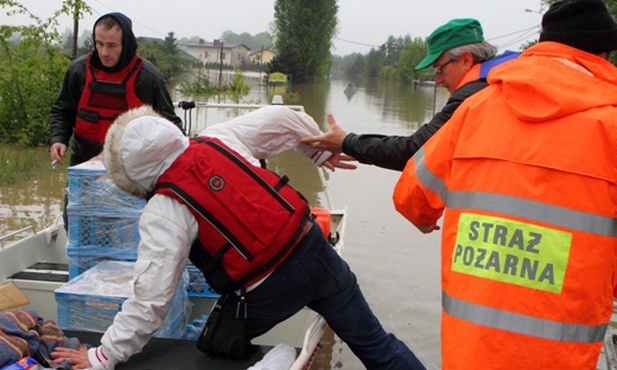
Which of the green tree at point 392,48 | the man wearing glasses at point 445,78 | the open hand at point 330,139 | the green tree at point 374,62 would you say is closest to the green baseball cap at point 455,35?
the man wearing glasses at point 445,78

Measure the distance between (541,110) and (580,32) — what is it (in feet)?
1.06

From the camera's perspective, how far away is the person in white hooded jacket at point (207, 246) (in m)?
2.55

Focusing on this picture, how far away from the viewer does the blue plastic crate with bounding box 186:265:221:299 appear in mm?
4027

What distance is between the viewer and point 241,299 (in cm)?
277

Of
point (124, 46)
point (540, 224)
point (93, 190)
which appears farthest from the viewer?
point (124, 46)

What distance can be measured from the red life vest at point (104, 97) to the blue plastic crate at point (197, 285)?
1190 mm

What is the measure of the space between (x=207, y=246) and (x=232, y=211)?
0.66ft

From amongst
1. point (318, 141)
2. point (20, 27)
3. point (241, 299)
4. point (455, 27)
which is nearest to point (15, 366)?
point (241, 299)

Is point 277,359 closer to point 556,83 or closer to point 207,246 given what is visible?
point 207,246

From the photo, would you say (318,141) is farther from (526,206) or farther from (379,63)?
(379,63)

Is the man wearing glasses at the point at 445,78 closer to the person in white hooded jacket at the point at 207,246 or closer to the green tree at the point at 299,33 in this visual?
the person in white hooded jacket at the point at 207,246

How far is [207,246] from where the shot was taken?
2.66 metres

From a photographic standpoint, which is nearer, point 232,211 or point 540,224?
point 540,224

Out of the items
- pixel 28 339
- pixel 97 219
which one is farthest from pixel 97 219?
pixel 28 339
